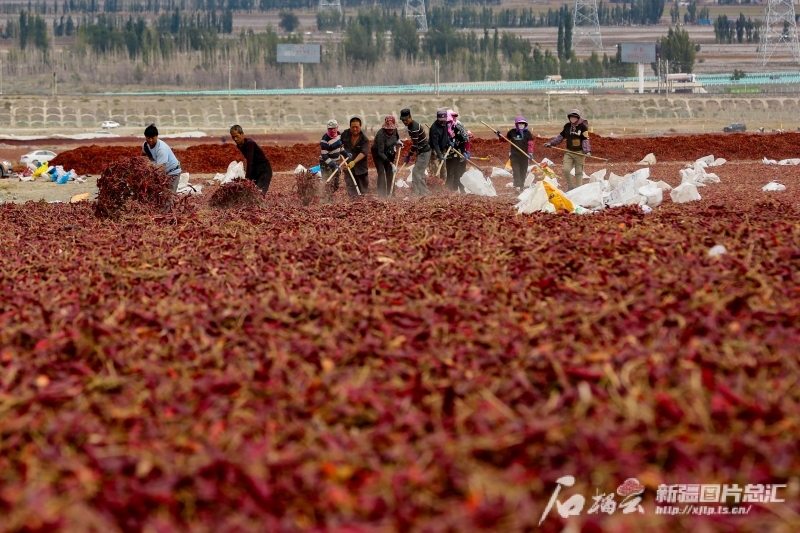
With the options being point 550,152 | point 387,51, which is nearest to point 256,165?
point 550,152

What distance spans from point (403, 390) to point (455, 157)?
1702 centimetres

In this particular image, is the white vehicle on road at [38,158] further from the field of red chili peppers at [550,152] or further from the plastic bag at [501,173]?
the plastic bag at [501,173]

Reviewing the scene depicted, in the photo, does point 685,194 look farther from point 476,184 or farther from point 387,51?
point 387,51

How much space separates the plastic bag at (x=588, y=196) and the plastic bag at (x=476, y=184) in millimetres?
6050

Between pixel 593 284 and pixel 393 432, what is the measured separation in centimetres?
265

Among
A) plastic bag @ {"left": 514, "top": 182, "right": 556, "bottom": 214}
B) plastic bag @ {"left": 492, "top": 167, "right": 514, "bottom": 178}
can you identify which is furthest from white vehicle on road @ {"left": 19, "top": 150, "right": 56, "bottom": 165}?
plastic bag @ {"left": 514, "top": 182, "right": 556, "bottom": 214}

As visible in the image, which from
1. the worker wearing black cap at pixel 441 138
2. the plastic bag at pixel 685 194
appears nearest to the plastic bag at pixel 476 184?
the worker wearing black cap at pixel 441 138

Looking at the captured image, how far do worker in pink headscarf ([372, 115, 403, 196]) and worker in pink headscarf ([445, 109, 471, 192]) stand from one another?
150 centimetres

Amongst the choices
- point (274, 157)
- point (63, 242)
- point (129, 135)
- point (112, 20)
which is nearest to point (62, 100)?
point (129, 135)

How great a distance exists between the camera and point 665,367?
5.39 meters

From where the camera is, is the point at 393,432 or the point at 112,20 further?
the point at 112,20

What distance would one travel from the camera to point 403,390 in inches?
210

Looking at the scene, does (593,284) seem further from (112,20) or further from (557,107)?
(112,20)

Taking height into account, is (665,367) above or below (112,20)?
below
